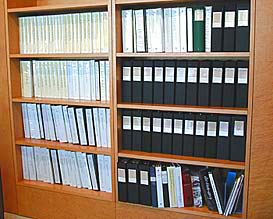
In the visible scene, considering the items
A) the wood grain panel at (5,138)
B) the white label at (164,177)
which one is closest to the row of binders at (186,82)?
the white label at (164,177)

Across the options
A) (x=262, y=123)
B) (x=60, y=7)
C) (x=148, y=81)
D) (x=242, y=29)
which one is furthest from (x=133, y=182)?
(x=60, y=7)

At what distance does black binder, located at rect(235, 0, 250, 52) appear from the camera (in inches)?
73.3

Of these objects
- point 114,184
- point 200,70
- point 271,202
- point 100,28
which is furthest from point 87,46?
point 271,202

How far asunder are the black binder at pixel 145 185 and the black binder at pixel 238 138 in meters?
0.54

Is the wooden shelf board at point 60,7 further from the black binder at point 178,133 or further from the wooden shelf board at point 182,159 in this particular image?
the wooden shelf board at point 182,159

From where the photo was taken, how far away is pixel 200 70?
2020 millimetres

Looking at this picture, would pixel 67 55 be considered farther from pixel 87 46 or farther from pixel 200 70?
pixel 200 70

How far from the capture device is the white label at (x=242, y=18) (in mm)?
1858

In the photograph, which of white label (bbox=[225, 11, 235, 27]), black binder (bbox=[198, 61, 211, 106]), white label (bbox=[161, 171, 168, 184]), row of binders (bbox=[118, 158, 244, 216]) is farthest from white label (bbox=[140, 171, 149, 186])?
white label (bbox=[225, 11, 235, 27])

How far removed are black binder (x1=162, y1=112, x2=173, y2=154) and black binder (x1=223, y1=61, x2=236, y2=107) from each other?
352 mm

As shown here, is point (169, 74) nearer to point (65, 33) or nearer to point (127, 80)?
point (127, 80)

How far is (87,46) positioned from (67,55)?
161 millimetres

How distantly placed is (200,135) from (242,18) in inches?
28.0

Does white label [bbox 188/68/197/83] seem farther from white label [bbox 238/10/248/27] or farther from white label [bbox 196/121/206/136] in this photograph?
white label [bbox 238/10/248/27]
